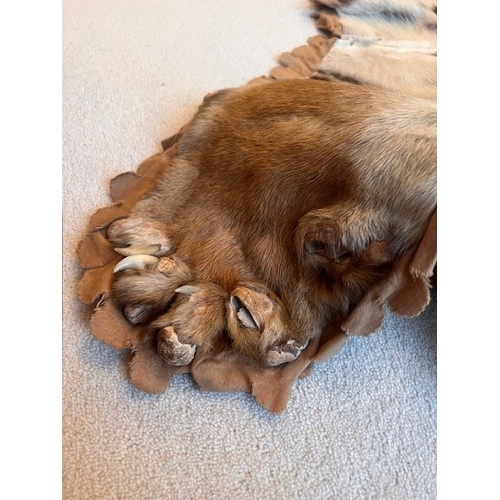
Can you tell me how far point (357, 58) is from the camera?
1458 millimetres

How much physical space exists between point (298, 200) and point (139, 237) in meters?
0.33

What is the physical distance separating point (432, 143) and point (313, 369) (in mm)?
471

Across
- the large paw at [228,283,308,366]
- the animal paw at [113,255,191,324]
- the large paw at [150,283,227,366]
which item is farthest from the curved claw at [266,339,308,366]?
the animal paw at [113,255,191,324]

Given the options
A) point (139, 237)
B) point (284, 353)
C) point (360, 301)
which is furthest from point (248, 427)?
point (139, 237)

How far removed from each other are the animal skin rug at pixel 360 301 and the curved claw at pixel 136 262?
4 centimetres

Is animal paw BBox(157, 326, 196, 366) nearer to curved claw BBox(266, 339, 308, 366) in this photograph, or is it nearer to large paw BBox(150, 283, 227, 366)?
large paw BBox(150, 283, 227, 366)

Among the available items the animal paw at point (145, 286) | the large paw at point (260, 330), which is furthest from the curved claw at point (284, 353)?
the animal paw at point (145, 286)

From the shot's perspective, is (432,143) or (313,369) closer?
(432,143)

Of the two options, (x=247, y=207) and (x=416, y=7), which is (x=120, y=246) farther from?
(x=416, y=7)

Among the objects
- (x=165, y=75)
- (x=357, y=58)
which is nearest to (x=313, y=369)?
(x=357, y=58)

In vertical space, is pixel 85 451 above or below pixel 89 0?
below

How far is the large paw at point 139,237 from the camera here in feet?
3.42

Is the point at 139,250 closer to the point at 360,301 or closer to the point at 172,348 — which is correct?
the point at 172,348

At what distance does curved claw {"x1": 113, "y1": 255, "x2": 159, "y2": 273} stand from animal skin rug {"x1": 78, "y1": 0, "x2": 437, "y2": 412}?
1.4 inches
